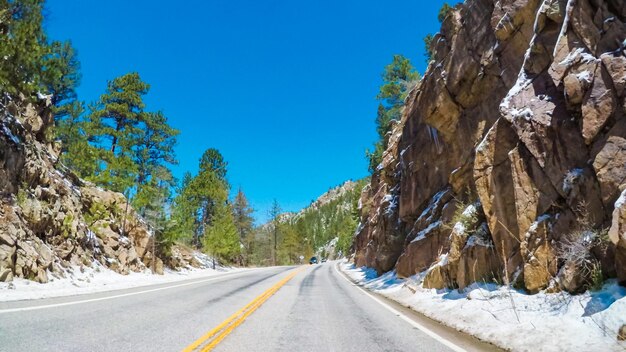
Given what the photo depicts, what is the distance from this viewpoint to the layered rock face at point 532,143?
7039 millimetres

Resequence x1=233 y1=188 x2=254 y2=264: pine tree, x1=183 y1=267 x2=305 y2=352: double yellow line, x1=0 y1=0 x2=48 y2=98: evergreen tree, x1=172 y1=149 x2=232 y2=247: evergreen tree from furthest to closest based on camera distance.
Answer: x1=233 y1=188 x2=254 y2=264: pine tree → x1=172 y1=149 x2=232 y2=247: evergreen tree → x1=0 y1=0 x2=48 y2=98: evergreen tree → x1=183 y1=267 x2=305 y2=352: double yellow line

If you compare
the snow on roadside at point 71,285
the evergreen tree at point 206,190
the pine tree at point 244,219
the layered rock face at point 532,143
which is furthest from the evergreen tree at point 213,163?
the layered rock face at point 532,143

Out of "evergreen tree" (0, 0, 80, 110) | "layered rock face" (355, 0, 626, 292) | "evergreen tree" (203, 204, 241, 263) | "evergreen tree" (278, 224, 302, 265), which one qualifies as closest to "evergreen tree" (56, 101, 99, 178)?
"evergreen tree" (0, 0, 80, 110)

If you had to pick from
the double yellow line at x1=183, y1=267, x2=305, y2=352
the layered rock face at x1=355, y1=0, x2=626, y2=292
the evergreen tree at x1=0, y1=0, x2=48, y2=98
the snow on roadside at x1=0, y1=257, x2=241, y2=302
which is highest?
the evergreen tree at x1=0, y1=0, x2=48, y2=98

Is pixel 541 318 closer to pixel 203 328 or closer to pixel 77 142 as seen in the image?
pixel 203 328

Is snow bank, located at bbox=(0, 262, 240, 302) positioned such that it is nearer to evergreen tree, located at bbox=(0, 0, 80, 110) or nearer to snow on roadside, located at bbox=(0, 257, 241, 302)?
snow on roadside, located at bbox=(0, 257, 241, 302)

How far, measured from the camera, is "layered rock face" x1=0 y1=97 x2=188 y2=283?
13984 mm

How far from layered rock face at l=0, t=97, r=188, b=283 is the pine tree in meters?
37.8

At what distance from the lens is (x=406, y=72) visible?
36.4m

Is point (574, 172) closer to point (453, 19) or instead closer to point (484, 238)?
point (484, 238)

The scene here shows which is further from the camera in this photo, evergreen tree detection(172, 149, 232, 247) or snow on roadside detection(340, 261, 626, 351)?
evergreen tree detection(172, 149, 232, 247)

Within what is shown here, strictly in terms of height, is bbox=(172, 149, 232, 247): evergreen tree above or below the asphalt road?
above

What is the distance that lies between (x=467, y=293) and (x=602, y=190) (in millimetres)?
4362

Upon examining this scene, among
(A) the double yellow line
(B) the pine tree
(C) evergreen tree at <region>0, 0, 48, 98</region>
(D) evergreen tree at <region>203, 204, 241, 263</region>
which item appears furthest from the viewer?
(B) the pine tree
